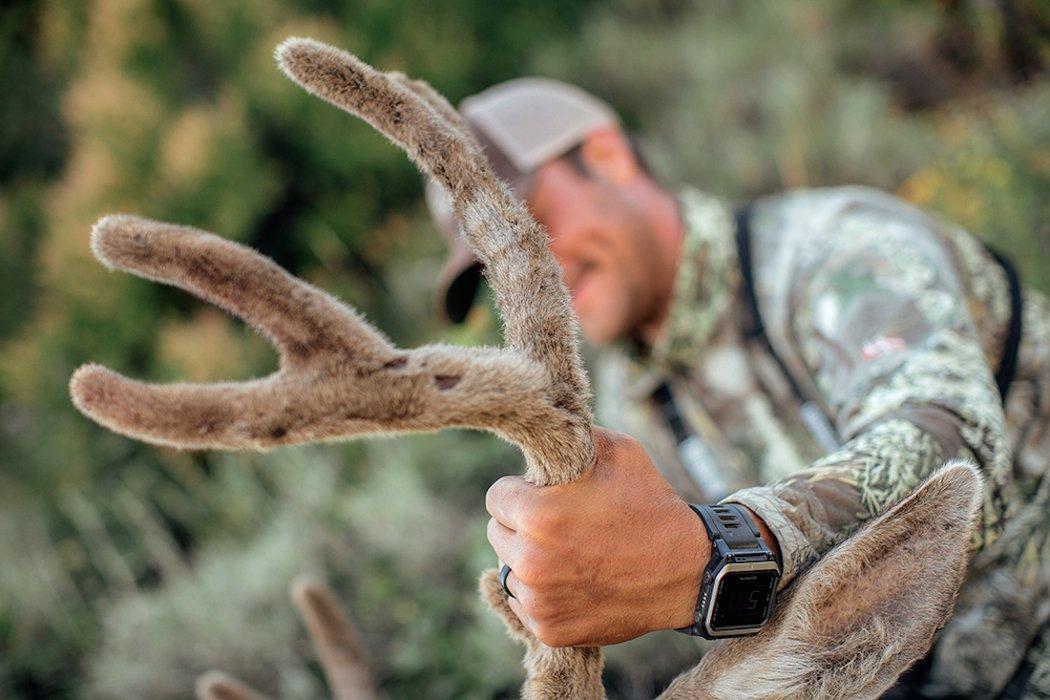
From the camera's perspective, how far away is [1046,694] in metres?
1.52

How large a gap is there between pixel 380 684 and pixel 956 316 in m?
2.37

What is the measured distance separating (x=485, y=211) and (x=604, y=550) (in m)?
0.42

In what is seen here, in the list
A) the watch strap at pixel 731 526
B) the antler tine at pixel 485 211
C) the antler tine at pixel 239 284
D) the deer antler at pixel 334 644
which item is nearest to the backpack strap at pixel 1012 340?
the watch strap at pixel 731 526

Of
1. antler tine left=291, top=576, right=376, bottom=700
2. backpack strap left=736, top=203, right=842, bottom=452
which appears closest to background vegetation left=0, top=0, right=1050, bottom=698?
antler tine left=291, top=576, right=376, bottom=700

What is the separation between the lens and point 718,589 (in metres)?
0.97

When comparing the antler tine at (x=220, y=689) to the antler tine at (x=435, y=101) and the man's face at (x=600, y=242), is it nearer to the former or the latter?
the man's face at (x=600, y=242)

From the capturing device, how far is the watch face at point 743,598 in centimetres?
97

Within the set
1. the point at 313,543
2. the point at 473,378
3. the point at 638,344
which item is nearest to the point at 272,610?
the point at 313,543

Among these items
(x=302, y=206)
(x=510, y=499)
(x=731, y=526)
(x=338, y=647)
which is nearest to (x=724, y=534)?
(x=731, y=526)

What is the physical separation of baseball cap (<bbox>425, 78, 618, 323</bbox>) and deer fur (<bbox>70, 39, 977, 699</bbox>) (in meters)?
1.24

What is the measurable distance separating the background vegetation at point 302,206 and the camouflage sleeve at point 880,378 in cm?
170

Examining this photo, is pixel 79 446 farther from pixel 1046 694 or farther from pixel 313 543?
pixel 1046 694

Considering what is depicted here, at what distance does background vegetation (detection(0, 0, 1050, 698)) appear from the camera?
10.7 feet

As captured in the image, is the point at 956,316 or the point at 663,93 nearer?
the point at 956,316
